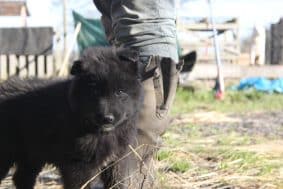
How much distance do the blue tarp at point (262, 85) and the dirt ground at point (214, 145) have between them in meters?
4.33

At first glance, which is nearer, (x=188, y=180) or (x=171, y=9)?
(x=171, y=9)

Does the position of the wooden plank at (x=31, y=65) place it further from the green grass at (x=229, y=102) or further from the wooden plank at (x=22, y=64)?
the green grass at (x=229, y=102)

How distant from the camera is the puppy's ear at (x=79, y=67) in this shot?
356 cm

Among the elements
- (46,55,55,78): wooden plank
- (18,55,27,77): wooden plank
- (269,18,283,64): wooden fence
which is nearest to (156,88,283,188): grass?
(46,55,55,78): wooden plank

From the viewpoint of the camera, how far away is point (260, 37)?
20156 millimetres

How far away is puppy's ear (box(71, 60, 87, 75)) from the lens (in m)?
3.56

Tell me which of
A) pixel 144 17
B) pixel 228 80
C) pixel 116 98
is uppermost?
pixel 144 17

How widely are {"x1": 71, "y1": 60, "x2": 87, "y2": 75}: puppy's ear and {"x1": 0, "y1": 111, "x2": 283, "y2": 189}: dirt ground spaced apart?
1183 mm

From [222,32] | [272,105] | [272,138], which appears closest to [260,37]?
[222,32]

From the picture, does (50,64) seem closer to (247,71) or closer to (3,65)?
(3,65)

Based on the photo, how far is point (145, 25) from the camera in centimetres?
414

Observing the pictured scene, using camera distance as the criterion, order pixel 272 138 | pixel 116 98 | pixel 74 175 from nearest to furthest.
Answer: pixel 116 98 → pixel 74 175 → pixel 272 138

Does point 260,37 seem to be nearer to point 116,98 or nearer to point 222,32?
point 222,32

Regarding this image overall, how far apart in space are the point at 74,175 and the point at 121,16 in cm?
114
